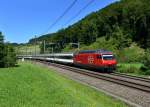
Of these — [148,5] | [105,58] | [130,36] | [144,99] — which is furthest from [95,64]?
[148,5]

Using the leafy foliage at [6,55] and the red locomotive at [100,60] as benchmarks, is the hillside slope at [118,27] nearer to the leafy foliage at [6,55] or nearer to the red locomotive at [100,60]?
the leafy foliage at [6,55]

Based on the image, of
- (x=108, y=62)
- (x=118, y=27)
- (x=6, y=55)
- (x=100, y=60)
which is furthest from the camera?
(x=118, y=27)

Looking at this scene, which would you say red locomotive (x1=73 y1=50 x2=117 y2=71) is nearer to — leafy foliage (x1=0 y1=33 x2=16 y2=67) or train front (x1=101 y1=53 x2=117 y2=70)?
train front (x1=101 y1=53 x2=117 y2=70)

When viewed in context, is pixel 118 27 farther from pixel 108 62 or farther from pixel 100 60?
pixel 108 62

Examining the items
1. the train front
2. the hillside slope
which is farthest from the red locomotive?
the hillside slope

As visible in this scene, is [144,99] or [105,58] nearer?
[144,99]

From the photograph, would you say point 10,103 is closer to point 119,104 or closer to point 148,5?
point 119,104

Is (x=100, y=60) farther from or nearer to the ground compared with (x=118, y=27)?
nearer to the ground

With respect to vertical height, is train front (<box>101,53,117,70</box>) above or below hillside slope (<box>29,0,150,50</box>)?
below

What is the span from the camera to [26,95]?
19.2 metres

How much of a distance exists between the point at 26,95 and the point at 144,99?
7602mm

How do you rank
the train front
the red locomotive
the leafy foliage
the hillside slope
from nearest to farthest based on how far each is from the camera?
the train front, the red locomotive, the leafy foliage, the hillside slope

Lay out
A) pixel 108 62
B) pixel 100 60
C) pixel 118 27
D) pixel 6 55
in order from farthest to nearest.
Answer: pixel 118 27
pixel 6 55
pixel 100 60
pixel 108 62

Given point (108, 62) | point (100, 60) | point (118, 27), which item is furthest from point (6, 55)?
point (118, 27)
